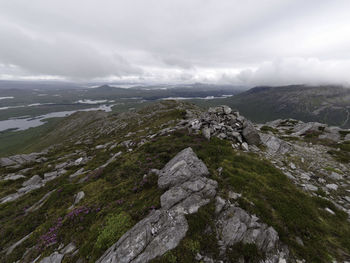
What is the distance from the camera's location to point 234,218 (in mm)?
7922

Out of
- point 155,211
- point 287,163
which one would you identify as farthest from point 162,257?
point 287,163

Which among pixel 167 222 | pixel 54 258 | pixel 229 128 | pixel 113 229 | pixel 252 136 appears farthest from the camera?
pixel 229 128

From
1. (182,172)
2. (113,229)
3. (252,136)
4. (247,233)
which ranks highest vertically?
(182,172)

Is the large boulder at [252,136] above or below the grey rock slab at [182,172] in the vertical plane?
below

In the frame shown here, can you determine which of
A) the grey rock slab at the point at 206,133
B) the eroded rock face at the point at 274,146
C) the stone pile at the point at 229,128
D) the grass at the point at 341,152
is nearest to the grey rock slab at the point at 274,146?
the eroded rock face at the point at 274,146

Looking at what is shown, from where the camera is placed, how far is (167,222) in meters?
7.56

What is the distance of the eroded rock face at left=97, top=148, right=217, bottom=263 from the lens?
662cm

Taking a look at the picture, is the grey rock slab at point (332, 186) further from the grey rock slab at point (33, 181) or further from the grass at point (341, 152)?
the grey rock slab at point (33, 181)

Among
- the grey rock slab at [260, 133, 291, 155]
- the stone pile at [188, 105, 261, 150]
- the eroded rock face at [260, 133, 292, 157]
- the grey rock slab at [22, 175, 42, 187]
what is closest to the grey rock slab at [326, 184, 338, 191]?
the grey rock slab at [260, 133, 291, 155]

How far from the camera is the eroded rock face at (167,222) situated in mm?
6621

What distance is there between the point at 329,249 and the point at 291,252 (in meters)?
2.54

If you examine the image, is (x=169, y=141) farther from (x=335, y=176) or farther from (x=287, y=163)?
(x=335, y=176)

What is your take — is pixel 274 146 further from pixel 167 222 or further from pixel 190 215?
pixel 167 222

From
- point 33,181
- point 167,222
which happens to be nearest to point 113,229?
point 167,222
